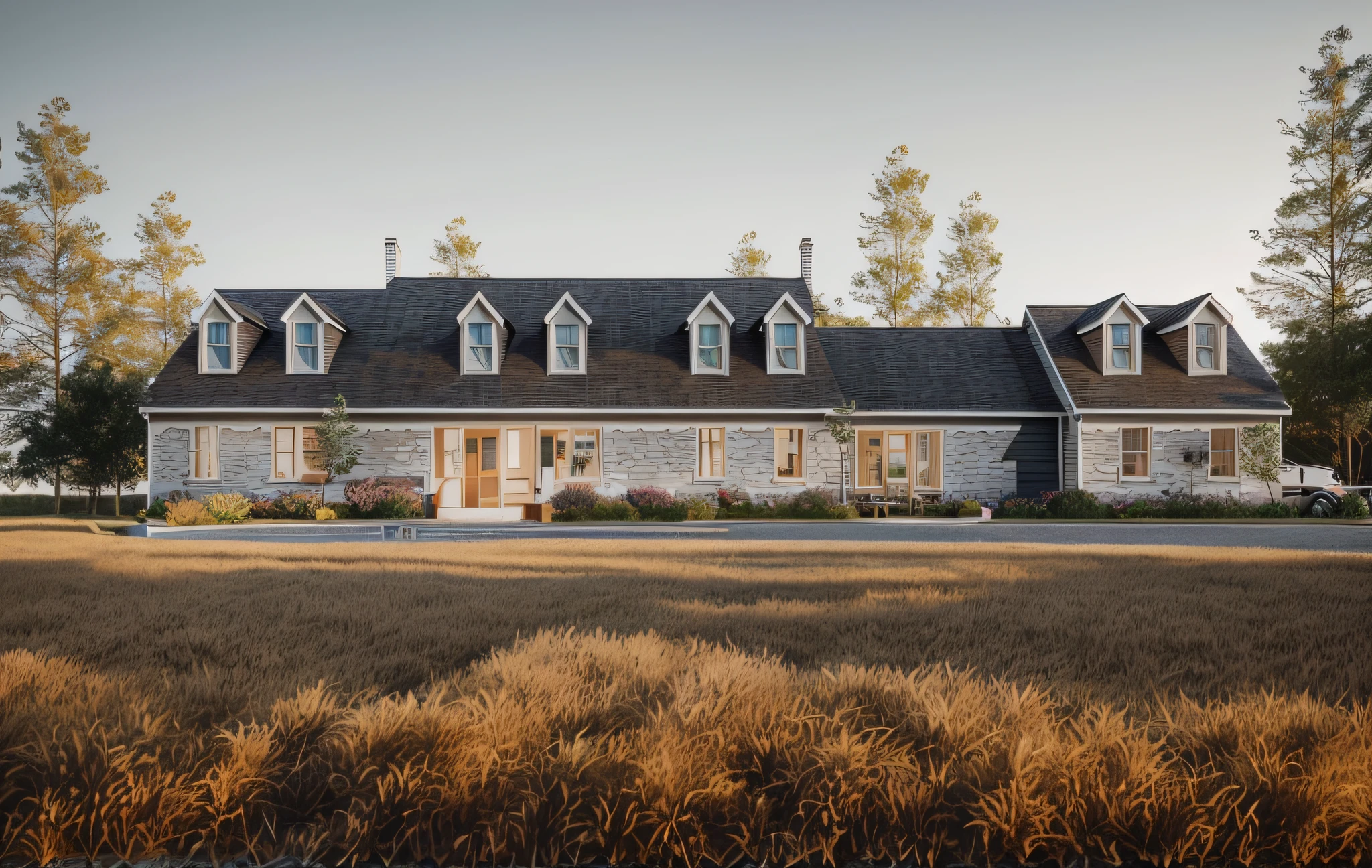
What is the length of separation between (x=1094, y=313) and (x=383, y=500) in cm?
2277

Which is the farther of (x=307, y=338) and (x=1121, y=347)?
(x=1121, y=347)

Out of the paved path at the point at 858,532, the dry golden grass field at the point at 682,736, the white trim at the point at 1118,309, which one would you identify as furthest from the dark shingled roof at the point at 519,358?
the dry golden grass field at the point at 682,736

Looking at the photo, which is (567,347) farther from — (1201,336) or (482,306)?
(1201,336)

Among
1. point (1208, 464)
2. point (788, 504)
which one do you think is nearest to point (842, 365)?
point (788, 504)

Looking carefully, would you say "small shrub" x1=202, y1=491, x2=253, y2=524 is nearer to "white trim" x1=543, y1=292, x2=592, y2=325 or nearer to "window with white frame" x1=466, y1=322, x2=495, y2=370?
"window with white frame" x1=466, y1=322, x2=495, y2=370

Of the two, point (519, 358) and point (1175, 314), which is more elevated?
point (1175, 314)

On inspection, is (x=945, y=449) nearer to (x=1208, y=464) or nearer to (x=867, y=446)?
(x=867, y=446)

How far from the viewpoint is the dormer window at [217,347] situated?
70.6ft

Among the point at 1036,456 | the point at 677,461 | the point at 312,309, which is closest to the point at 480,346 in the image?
the point at 312,309

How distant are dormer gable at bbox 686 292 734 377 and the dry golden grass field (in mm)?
16883

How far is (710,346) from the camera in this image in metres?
22.4

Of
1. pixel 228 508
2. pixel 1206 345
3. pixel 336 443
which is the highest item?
pixel 1206 345

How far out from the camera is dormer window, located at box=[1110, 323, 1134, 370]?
22.8 metres

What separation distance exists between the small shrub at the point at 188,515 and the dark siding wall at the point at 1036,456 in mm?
22356
